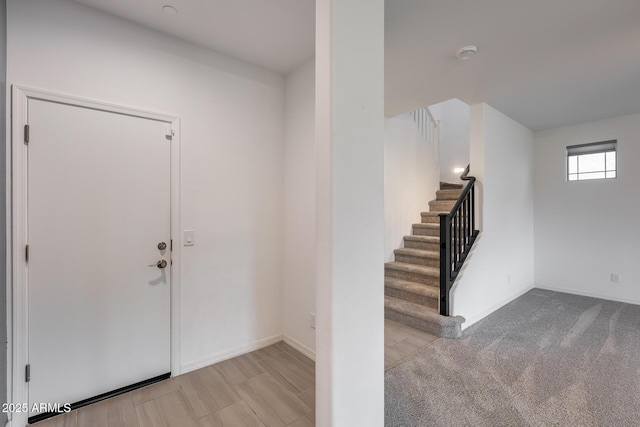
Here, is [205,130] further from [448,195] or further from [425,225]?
[448,195]

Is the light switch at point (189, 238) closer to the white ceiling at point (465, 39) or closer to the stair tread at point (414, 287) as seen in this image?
the white ceiling at point (465, 39)

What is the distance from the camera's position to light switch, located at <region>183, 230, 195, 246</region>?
2.26m

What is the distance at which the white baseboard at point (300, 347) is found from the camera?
246cm

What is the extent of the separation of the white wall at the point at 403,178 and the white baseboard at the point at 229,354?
2.15 m

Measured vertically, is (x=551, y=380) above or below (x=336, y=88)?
below

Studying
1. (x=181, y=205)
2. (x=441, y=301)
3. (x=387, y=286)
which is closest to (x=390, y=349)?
(x=441, y=301)

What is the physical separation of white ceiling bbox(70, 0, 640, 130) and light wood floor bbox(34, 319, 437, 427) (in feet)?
8.77

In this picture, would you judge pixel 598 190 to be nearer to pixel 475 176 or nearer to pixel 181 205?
pixel 475 176

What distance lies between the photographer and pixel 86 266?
1.88 meters

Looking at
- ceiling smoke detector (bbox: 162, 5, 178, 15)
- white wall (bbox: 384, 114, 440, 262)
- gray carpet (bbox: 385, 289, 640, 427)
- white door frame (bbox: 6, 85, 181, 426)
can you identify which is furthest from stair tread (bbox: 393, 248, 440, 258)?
white door frame (bbox: 6, 85, 181, 426)

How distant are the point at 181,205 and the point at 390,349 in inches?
91.1

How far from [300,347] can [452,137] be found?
5385 millimetres

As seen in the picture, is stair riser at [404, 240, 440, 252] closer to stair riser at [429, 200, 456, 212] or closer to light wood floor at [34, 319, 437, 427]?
stair riser at [429, 200, 456, 212]

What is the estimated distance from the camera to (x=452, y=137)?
19.5 feet
